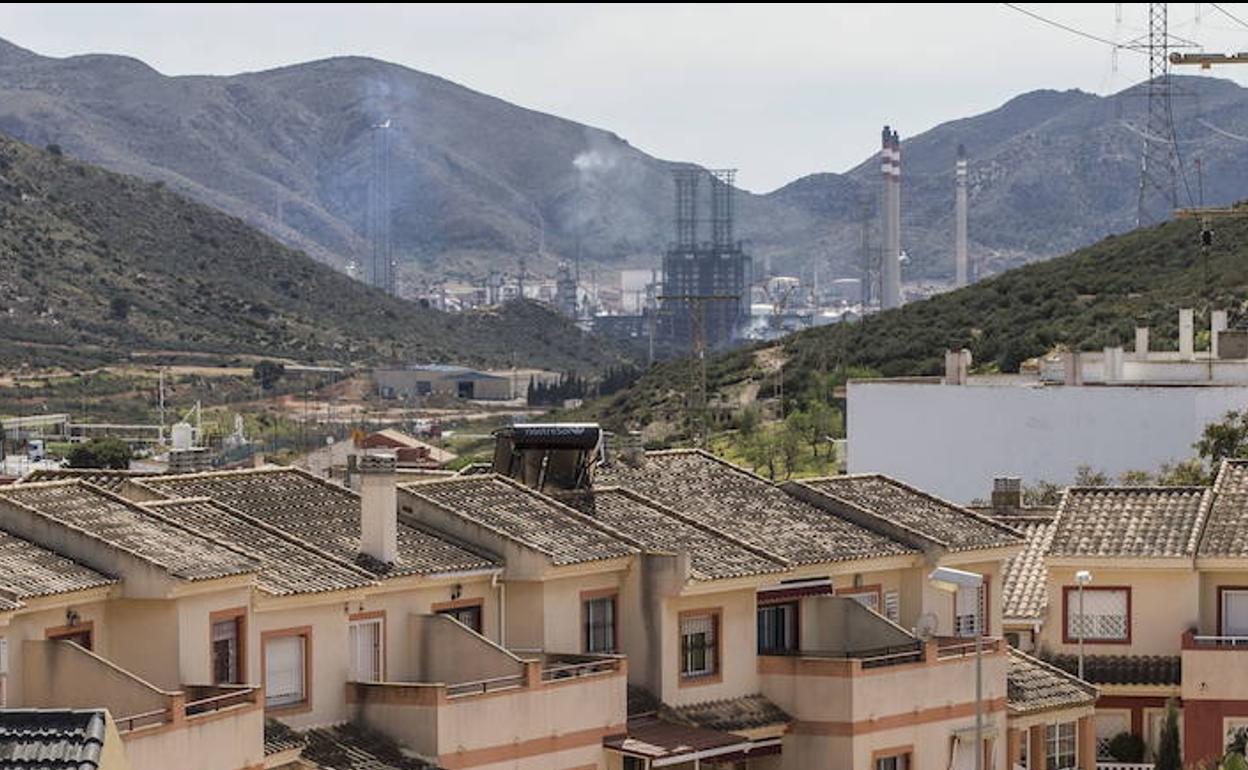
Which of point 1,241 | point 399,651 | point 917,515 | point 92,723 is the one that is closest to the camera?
point 92,723

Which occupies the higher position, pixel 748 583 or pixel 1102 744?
pixel 748 583

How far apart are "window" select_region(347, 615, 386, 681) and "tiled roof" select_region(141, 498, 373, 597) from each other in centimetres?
74

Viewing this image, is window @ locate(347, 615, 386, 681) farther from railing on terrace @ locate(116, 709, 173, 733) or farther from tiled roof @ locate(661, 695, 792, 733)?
railing on terrace @ locate(116, 709, 173, 733)

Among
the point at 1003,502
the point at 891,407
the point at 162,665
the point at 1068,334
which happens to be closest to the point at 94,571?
the point at 162,665

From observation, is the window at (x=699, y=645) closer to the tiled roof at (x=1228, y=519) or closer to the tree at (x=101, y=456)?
the tiled roof at (x=1228, y=519)

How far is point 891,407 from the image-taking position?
8950 cm

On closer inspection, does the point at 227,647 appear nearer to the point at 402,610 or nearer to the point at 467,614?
the point at 402,610

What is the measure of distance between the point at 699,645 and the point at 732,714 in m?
0.88

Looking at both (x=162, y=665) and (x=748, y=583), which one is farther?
(x=748, y=583)

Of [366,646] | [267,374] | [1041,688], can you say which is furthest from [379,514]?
[267,374]

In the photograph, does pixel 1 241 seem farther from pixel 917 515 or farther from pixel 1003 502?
pixel 917 515

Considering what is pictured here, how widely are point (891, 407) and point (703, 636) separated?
169 feet

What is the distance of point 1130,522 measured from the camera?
47.4 m

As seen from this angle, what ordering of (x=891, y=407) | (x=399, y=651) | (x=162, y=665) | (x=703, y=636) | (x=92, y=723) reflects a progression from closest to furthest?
(x=92, y=723) → (x=162, y=665) → (x=399, y=651) → (x=703, y=636) → (x=891, y=407)
